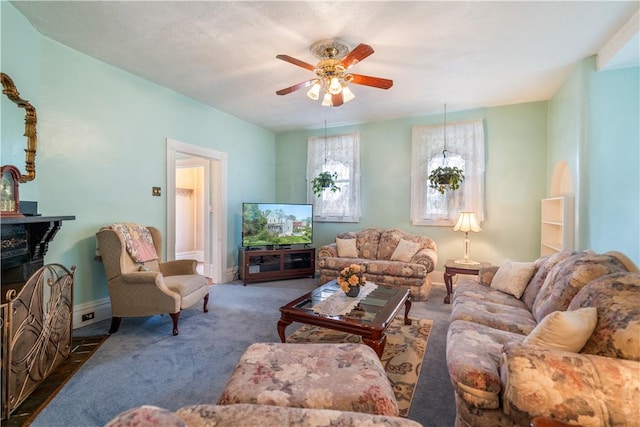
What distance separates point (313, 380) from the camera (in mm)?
1288

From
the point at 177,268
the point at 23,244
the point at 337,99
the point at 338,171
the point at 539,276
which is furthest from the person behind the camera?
the point at 338,171

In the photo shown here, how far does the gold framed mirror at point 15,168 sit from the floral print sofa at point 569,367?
10.0ft

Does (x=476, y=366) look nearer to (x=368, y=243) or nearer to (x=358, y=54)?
(x=358, y=54)

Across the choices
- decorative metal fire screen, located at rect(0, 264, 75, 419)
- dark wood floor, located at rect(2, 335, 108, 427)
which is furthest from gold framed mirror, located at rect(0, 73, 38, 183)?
dark wood floor, located at rect(2, 335, 108, 427)

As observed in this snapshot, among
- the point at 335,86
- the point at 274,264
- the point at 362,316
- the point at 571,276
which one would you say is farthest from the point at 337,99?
the point at 274,264

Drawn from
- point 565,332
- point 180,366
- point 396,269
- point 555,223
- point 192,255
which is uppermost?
point 555,223

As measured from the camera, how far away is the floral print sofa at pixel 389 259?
3789 mm

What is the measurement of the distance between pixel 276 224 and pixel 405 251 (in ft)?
7.01

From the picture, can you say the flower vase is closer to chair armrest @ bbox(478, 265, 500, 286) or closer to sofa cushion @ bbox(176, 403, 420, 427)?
chair armrest @ bbox(478, 265, 500, 286)

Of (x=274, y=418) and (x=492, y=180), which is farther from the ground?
(x=492, y=180)

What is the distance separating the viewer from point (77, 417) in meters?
1.64

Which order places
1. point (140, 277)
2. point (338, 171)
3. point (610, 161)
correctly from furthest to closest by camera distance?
point (338, 171) < point (610, 161) < point (140, 277)

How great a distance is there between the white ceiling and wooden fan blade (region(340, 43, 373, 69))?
278 mm

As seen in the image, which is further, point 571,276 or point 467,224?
point 467,224
